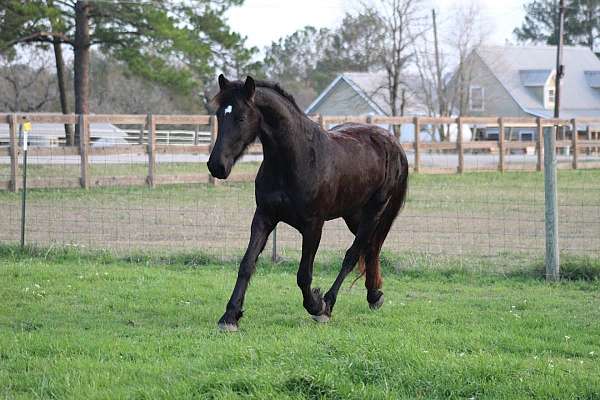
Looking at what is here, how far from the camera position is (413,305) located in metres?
8.07

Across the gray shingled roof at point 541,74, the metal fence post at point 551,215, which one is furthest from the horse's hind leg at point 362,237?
the gray shingled roof at point 541,74

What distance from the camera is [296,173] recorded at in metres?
7.08

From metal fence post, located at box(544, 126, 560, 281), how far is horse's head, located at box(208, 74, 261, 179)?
4.48 metres

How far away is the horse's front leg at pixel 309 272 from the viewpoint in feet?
23.7

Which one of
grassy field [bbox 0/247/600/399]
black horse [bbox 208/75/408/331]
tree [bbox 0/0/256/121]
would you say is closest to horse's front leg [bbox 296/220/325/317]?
black horse [bbox 208/75/408/331]

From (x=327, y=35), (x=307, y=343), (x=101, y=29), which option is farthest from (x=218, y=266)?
(x=327, y=35)

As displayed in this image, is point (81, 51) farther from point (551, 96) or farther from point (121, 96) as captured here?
point (551, 96)

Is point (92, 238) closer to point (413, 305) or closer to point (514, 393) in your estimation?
point (413, 305)

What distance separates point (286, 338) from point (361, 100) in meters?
48.8

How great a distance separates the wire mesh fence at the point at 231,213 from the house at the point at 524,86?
3128 centimetres

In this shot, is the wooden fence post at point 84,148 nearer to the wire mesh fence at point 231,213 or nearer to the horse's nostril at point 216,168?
the wire mesh fence at point 231,213

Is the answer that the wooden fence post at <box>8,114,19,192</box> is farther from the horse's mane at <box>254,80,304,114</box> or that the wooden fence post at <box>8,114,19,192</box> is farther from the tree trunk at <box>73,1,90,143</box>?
the horse's mane at <box>254,80,304,114</box>

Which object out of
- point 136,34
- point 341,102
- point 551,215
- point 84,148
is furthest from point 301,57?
point 551,215

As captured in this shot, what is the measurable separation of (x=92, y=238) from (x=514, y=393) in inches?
353
